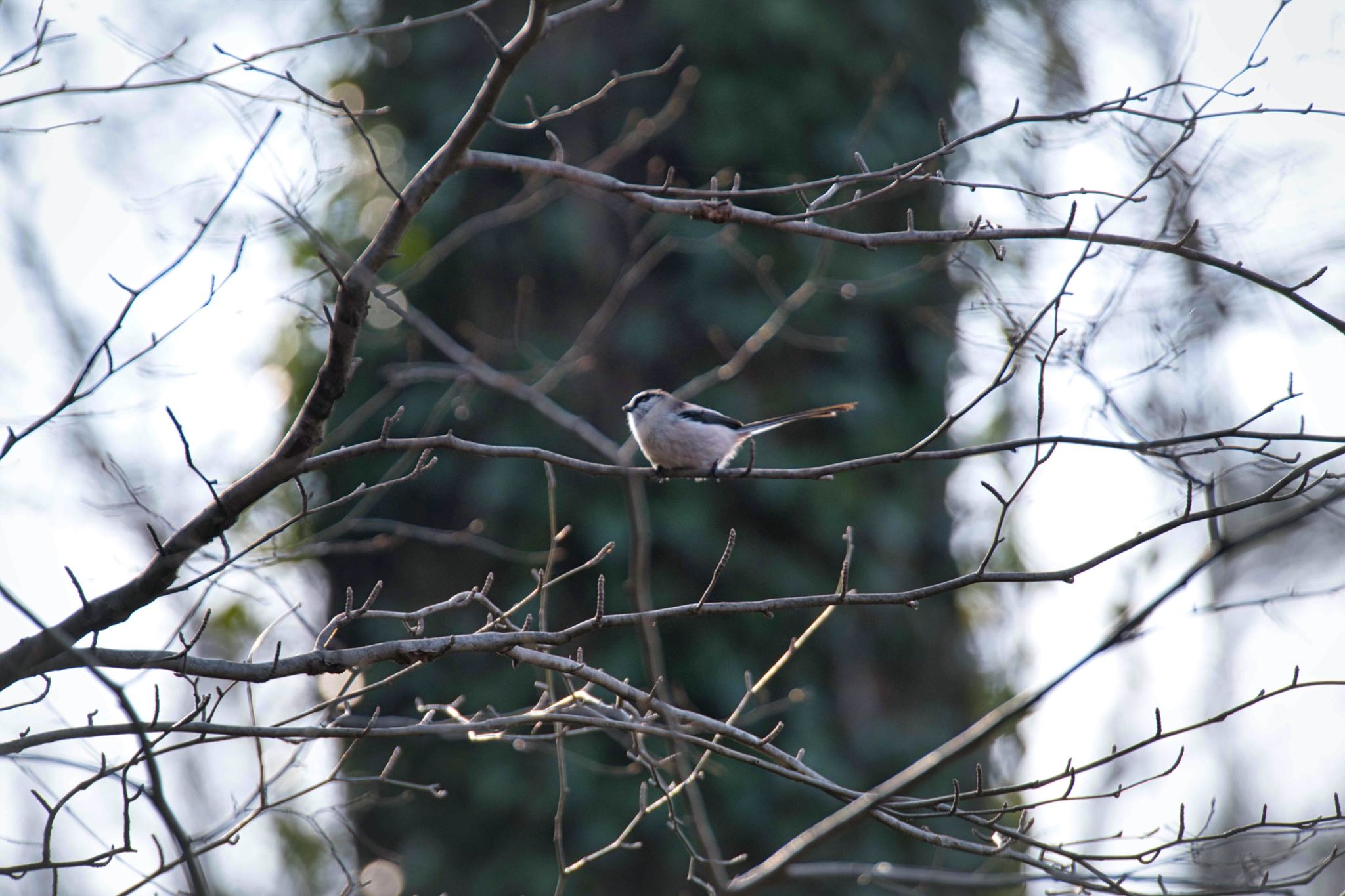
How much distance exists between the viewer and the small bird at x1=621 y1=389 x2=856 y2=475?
5645 millimetres

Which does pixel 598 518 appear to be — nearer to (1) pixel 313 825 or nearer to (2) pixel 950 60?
(1) pixel 313 825

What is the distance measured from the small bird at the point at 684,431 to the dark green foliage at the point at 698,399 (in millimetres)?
413

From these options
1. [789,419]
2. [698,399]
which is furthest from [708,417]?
[789,419]

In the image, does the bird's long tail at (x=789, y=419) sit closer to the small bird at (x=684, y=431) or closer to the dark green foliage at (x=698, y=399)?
the small bird at (x=684, y=431)

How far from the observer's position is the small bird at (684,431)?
18.5ft

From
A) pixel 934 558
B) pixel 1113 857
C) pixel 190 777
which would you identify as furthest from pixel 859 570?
pixel 190 777

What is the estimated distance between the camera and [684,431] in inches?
223

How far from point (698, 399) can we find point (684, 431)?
0.93 meters

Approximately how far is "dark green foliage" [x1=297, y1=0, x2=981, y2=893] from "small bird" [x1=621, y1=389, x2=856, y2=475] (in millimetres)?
413

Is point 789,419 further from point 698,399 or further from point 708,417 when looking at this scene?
point 698,399

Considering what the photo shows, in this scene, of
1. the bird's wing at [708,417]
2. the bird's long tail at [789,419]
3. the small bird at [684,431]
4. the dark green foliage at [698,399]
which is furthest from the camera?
the dark green foliage at [698,399]

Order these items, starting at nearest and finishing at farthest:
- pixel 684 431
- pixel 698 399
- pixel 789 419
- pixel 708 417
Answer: pixel 789 419
pixel 684 431
pixel 708 417
pixel 698 399

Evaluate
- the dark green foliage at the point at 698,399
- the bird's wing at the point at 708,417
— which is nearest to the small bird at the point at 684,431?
the bird's wing at the point at 708,417

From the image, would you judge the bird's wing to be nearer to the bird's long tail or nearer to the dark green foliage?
the bird's long tail
